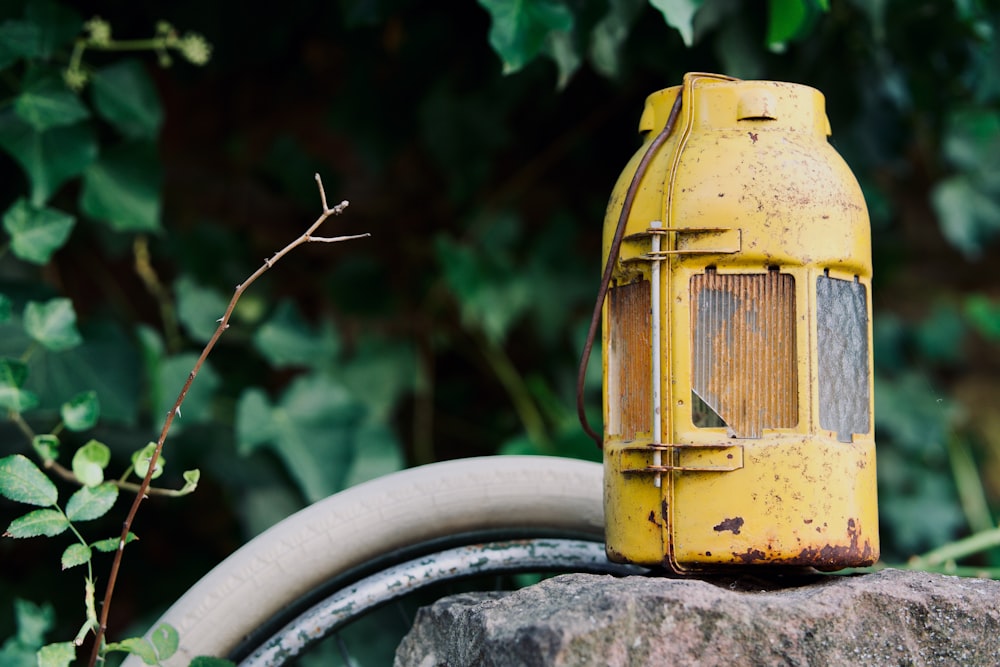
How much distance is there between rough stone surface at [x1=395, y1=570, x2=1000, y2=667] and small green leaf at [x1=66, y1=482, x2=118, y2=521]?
296mm

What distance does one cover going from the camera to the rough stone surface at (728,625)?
2.31 ft

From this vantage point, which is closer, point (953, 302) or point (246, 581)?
point (246, 581)

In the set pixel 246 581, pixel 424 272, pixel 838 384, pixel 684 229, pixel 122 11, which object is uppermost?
pixel 122 11

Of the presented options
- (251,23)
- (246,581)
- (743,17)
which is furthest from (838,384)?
(251,23)

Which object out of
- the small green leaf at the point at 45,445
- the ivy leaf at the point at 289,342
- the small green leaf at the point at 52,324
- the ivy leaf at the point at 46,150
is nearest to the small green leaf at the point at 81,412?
the small green leaf at the point at 45,445

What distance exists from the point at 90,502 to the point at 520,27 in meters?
0.64

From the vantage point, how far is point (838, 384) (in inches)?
34.1

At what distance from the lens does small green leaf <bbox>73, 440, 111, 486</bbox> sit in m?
0.88

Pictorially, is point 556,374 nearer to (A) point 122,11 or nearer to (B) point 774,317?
(A) point 122,11

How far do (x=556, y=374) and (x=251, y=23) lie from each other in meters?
0.88

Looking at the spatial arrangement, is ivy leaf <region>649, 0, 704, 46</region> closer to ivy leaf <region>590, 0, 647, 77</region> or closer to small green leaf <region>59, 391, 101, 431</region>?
ivy leaf <region>590, 0, 647, 77</region>

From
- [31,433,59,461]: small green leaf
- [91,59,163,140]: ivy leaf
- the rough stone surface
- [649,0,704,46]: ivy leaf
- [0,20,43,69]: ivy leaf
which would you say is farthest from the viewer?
[91,59,163,140]: ivy leaf

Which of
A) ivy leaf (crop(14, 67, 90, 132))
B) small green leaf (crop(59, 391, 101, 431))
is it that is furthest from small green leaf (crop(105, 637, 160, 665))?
ivy leaf (crop(14, 67, 90, 132))

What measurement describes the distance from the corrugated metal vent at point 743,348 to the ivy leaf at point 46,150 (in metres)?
0.83
